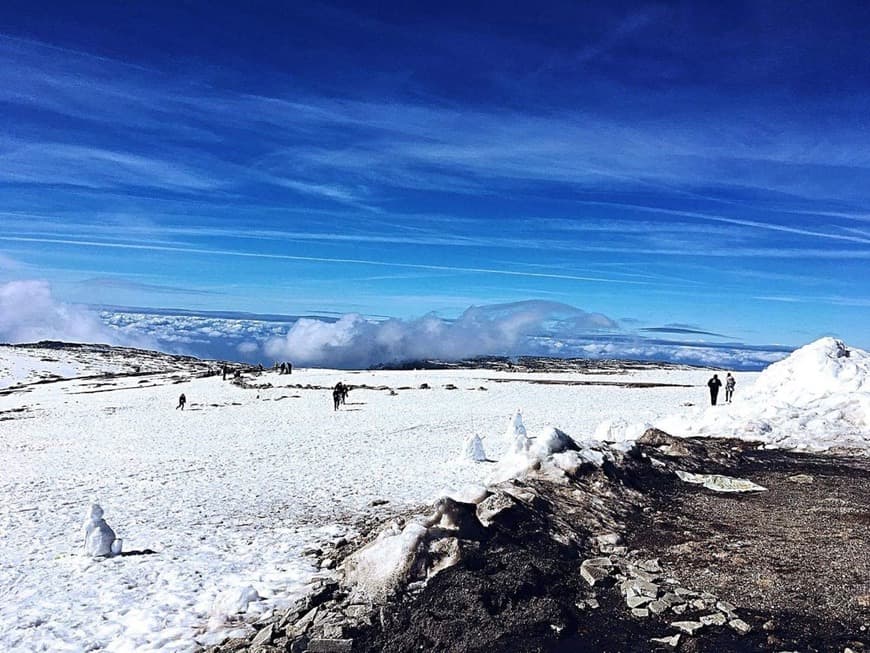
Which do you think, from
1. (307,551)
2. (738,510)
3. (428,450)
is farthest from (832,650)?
(428,450)

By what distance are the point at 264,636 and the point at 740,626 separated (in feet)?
20.9

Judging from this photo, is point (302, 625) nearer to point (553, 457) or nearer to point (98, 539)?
point (98, 539)

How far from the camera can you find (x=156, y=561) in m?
12.0

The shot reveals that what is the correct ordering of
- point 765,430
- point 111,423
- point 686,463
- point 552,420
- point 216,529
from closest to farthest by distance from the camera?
point 216,529, point 686,463, point 765,430, point 552,420, point 111,423

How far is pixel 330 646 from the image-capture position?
27.0ft

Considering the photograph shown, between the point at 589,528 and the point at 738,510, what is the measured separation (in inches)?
169

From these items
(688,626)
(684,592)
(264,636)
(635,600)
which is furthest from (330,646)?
(684,592)

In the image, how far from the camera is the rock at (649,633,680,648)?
8279 millimetres

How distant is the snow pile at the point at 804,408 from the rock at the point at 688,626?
1593 cm

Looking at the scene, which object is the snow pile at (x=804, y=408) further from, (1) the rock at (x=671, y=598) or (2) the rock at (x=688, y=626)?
(2) the rock at (x=688, y=626)

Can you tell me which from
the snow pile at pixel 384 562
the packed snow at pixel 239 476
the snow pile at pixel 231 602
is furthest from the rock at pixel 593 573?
the snow pile at pixel 231 602

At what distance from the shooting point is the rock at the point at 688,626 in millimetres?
8570

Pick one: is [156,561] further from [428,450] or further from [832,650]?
[428,450]

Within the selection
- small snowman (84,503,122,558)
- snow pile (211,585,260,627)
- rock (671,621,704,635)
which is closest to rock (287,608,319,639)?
snow pile (211,585,260,627)
